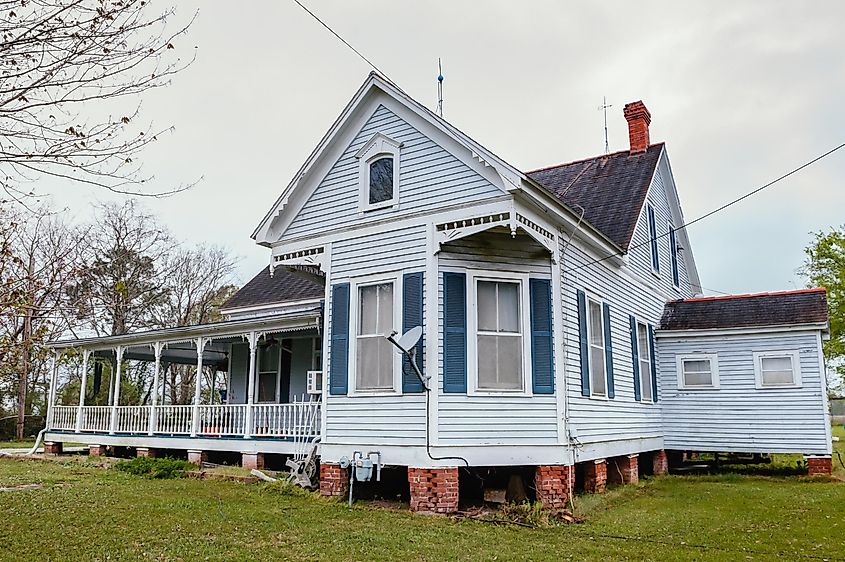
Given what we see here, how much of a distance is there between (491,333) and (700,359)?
754cm

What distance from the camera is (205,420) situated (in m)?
17.6

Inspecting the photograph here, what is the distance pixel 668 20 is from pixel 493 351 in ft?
21.1

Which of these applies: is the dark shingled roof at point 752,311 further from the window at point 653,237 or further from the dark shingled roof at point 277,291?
the dark shingled roof at point 277,291

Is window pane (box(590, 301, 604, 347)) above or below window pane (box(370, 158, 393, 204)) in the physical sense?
below

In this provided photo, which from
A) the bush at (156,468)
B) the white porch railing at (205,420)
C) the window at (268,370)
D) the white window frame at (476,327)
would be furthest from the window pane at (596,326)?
the window at (268,370)

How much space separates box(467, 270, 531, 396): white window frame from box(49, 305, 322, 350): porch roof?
18.0ft

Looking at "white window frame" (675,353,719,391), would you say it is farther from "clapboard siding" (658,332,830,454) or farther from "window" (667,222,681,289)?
"window" (667,222,681,289)

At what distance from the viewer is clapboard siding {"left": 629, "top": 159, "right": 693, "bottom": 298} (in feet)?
51.7

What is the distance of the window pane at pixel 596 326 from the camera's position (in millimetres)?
12641

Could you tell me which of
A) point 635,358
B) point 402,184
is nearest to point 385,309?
point 402,184

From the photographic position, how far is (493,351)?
10695mm

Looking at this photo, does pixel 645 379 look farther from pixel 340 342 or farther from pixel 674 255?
pixel 340 342

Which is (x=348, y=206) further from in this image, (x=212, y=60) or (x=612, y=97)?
(x=612, y=97)

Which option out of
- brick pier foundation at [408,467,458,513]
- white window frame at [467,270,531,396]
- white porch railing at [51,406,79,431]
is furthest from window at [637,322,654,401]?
white porch railing at [51,406,79,431]
